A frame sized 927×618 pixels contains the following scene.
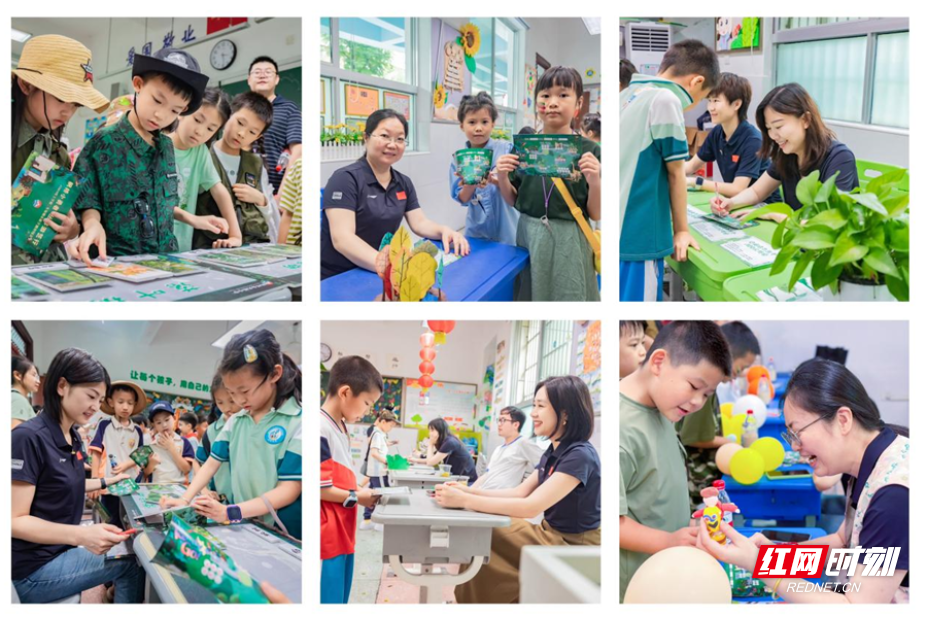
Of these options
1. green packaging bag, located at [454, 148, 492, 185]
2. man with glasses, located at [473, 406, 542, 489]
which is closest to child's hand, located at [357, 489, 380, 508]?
man with glasses, located at [473, 406, 542, 489]

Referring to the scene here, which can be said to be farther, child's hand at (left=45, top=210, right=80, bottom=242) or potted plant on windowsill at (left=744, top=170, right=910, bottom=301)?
child's hand at (left=45, top=210, right=80, bottom=242)

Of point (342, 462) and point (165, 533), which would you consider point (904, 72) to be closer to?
point (342, 462)

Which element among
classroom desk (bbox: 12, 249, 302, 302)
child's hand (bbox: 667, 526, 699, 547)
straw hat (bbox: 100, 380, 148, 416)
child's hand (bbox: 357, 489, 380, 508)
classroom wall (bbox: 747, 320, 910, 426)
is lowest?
child's hand (bbox: 667, 526, 699, 547)

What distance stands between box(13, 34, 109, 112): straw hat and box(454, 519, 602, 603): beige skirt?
4.61ft

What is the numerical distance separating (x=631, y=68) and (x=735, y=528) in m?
1.13

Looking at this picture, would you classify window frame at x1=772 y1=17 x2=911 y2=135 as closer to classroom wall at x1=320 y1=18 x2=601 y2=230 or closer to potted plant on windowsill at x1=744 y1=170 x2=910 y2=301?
potted plant on windowsill at x1=744 y1=170 x2=910 y2=301

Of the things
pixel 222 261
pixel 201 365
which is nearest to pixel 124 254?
pixel 222 261

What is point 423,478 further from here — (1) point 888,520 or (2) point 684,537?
(1) point 888,520

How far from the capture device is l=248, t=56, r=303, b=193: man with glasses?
1571 mm

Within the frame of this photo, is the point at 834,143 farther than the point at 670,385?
Yes

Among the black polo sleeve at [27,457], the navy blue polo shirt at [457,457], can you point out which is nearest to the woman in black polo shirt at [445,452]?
the navy blue polo shirt at [457,457]

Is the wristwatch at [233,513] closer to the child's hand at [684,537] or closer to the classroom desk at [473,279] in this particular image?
the classroom desk at [473,279]

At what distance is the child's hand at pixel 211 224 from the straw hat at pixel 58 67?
0.35m

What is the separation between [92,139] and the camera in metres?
1.59
